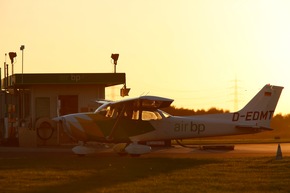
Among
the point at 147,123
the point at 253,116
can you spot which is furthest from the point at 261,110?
the point at 147,123

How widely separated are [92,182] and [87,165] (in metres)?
4.76

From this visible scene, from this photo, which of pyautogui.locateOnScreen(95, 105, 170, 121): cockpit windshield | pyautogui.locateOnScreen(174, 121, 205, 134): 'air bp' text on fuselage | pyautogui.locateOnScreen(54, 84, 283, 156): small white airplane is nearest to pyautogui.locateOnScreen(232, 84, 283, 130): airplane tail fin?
pyautogui.locateOnScreen(54, 84, 283, 156): small white airplane

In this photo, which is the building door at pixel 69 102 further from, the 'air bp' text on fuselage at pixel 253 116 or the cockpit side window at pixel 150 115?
the 'air bp' text on fuselage at pixel 253 116

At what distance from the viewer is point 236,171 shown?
2091 centimetres

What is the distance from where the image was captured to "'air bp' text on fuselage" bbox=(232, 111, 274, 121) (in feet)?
99.5

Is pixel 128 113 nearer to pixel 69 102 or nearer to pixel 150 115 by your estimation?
pixel 150 115

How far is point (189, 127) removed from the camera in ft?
97.2

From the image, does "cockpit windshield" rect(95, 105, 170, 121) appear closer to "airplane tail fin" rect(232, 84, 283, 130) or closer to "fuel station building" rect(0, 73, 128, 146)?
"airplane tail fin" rect(232, 84, 283, 130)

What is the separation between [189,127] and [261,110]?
3.20 metres

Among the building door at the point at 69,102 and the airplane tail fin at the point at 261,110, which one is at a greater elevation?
the building door at the point at 69,102

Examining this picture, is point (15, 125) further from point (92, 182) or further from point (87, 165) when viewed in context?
point (92, 182)

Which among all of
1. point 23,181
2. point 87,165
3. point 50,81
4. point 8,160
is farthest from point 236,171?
Answer: point 50,81

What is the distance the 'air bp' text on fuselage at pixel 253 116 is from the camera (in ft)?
99.5

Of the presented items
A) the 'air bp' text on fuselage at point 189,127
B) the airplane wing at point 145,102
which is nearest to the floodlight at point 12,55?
the airplane wing at point 145,102
